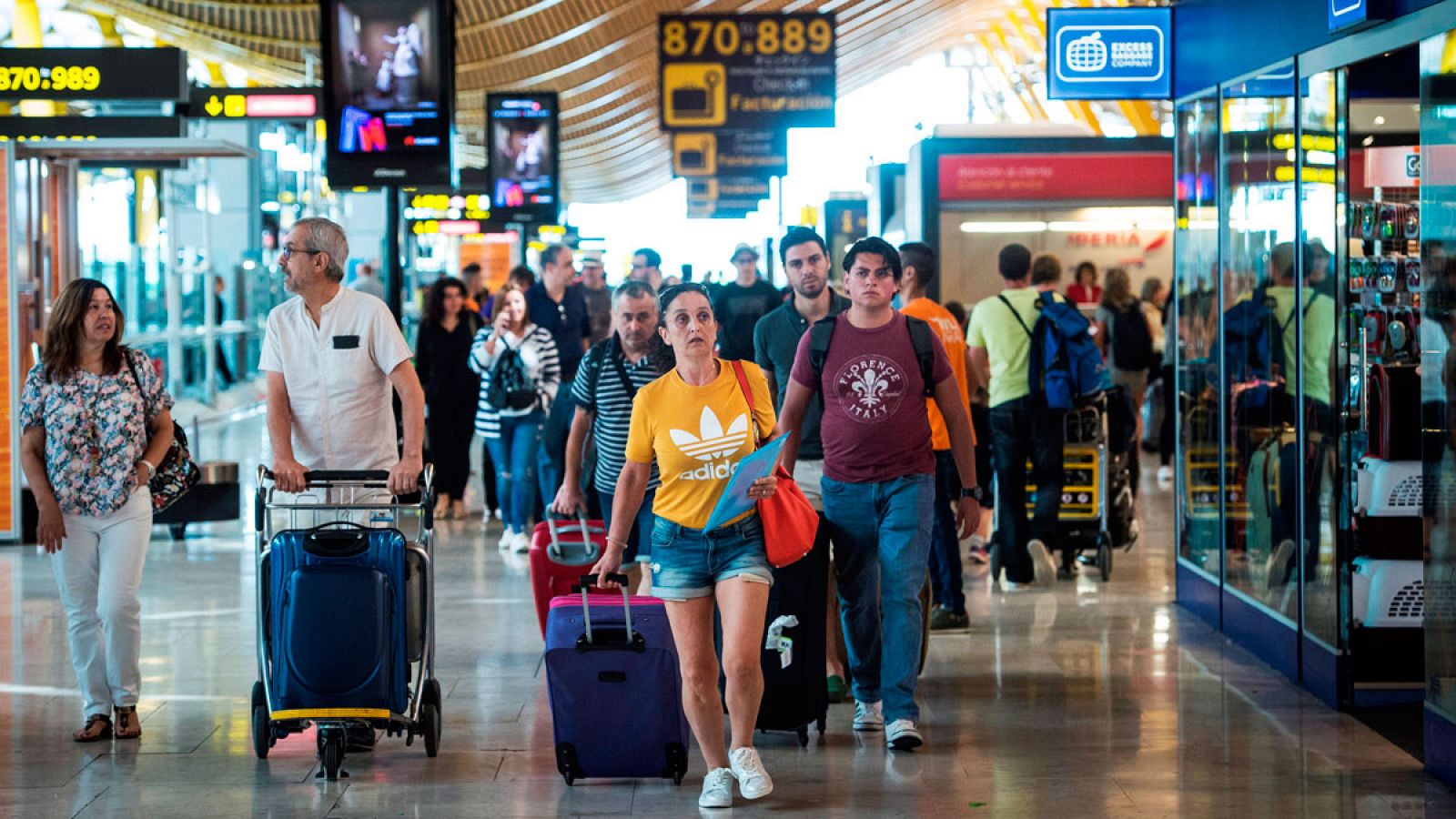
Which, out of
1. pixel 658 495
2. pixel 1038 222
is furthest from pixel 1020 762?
pixel 1038 222

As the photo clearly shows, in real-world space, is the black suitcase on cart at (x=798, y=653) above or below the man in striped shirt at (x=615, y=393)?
below

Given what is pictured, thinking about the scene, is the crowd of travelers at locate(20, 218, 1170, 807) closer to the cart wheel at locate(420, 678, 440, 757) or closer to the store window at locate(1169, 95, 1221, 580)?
the cart wheel at locate(420, 678, 440, 757)

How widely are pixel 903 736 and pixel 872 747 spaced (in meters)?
0.16

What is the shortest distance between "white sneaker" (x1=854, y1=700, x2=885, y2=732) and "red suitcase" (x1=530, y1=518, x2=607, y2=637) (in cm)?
128

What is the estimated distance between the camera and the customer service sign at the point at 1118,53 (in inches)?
373

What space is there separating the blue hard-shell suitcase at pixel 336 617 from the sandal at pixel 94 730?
1.02 meters

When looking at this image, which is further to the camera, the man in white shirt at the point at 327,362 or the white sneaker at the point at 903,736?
the white sneaker at the point at 903,736

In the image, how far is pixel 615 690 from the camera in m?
5.63

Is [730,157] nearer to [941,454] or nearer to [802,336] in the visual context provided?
[941,454]

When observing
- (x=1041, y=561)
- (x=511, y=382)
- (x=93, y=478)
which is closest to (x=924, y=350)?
(x=93, y=478)

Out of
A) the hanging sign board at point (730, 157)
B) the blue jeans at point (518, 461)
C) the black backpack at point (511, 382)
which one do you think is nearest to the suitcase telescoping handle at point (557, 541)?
the black backpack at point (511, 382)

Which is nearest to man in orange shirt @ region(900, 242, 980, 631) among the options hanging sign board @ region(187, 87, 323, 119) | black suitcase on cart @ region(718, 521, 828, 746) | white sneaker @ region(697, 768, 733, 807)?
black suitcase on cart @ region(718, 521, 828, 746)

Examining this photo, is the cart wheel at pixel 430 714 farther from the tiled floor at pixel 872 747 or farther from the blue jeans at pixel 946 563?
the blue jeans at pixel 946 563

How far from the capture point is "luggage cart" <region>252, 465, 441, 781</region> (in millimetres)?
5703
